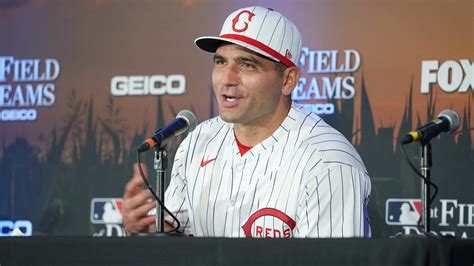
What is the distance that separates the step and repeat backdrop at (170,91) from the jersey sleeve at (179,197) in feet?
4.21

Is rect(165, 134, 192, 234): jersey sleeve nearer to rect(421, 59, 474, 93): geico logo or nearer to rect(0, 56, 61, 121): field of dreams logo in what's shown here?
rect(421, 59, 474, 93): geico logo

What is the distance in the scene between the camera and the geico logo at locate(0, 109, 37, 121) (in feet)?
18.7

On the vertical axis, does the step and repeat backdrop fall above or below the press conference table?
above

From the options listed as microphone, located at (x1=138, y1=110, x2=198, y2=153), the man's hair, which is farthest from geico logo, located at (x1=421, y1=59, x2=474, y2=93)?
microphone, located at (x1=138, y1=110, x2=198, y2=153)

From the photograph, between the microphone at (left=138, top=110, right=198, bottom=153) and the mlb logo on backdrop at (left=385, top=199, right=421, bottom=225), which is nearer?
the microphone at (left=138, top=110, right=198, bottom=153)

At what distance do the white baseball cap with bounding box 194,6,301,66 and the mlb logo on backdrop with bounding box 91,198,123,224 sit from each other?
186 cm

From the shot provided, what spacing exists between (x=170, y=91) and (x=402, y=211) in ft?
5.03

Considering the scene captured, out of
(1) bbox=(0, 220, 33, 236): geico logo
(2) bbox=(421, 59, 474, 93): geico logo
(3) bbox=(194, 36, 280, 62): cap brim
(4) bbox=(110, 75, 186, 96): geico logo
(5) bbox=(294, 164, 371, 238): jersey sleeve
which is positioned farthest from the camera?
(1) bbox=(0, 220, 33, 236): geico logo

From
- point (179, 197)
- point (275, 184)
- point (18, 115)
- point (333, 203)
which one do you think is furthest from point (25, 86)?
point (333, 203)

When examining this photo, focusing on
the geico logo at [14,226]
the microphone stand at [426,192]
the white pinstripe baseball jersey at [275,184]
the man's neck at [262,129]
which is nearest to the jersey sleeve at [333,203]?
the white pinstripe baseball jersey at [275,184]

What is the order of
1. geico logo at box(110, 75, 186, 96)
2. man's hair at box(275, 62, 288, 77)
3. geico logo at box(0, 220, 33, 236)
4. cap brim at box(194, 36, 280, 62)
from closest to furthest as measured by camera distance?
1. cap brim at box(194, 36, 280, 62)
2. man's hair at box(275, 62, 288, 77)
3. geico logo at box(110, 75, 186, 96)
4. geico logo at box(0, 220, 33, 236)

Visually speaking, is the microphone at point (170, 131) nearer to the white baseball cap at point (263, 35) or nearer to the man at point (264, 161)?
the man at point (264, 161)

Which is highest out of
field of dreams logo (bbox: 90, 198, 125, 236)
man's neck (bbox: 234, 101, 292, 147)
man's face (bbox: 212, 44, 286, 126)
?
man's face (bbox: 212, 44, 286, 126)

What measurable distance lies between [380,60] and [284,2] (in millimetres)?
658
